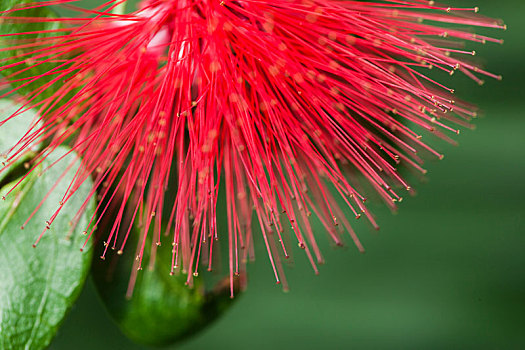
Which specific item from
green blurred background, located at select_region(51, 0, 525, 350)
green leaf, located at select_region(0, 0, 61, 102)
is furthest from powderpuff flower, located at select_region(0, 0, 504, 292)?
green blurred background, located at select_region(51, 0, 525, 350)

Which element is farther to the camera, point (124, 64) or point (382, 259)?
point (382, 259)

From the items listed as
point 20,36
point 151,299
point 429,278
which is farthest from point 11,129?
point 429,278

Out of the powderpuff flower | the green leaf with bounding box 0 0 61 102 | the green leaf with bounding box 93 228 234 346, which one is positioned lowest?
the green leaf with bounding box 93 228 234 346

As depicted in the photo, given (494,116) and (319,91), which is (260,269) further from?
(494,116)

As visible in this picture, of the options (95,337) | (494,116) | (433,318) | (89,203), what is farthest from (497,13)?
(95,337)

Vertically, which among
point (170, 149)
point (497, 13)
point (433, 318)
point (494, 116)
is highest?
point (497, 13)

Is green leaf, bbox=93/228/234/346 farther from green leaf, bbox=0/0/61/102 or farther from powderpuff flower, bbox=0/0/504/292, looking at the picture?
green leaf, bbox=0/0/61/102

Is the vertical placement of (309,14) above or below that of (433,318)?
above
